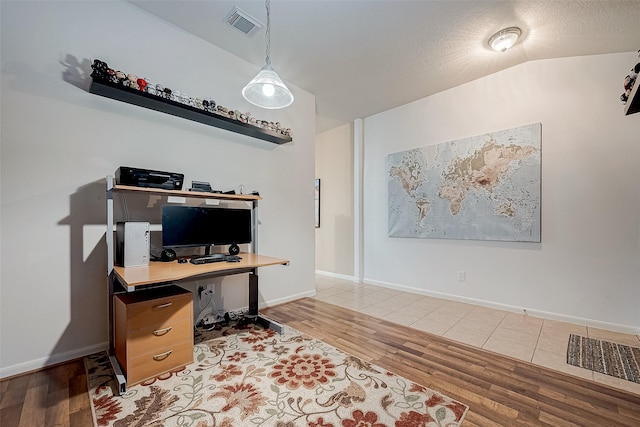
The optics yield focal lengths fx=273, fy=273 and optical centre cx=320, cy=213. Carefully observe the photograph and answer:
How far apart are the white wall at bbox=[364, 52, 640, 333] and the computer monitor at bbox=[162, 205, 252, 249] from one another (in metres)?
2.60

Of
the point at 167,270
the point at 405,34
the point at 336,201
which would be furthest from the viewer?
the point at 336,201

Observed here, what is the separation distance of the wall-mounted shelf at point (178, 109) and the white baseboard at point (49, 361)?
1.94m

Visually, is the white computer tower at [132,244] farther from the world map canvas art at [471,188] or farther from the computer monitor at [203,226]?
the world map canvas art at [471,188]

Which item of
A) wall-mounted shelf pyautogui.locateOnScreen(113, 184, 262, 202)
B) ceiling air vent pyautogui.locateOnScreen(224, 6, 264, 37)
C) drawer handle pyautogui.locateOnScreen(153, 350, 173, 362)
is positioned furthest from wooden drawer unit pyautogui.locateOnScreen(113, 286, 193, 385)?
ceiling air vent pyautogui.locateOnScreen(224, 6, 264, 37)

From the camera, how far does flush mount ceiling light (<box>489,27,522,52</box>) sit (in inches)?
94.2

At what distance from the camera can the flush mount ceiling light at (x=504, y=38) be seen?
2.39 metres

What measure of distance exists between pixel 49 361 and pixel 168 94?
2161 mm

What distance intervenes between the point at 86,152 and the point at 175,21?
1.41 m

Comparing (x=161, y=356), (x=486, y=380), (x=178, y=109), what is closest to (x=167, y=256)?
(x=161, y=356)

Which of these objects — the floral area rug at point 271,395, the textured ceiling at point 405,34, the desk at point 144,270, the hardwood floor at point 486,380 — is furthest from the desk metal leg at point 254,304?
the textured ceiling at point 405,34

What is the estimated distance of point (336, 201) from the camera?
16.5ft

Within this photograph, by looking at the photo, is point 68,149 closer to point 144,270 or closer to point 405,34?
point 144,270

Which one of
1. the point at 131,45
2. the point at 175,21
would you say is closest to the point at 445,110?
the point at 175,21

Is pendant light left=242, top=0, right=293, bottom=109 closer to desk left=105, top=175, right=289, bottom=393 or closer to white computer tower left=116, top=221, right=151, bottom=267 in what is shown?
desk left=105, top=175, right=289, bottom=393
